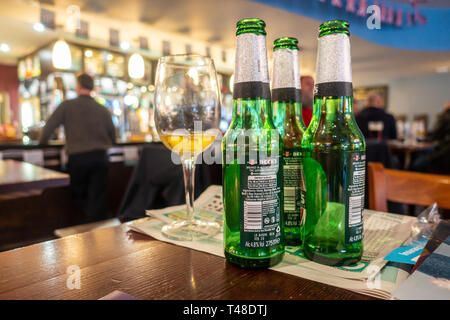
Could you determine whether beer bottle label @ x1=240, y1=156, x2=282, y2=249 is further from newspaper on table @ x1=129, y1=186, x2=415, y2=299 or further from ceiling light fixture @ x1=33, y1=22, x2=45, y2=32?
ceiling light fixture @ x1=33, y1=22, x2=45, y2=32

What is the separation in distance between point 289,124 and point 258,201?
17 cm

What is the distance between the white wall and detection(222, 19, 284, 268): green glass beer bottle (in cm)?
1018

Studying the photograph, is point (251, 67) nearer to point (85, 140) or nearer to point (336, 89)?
point (336, 89)

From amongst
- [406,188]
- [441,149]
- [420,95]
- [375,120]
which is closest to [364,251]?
[406,188]

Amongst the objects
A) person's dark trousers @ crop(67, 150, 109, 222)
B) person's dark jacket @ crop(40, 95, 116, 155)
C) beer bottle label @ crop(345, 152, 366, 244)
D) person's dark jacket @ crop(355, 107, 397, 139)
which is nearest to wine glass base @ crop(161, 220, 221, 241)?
beer bottle label @ crop(345, 152, 366, 244)

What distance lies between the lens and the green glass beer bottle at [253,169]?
0.39 metres

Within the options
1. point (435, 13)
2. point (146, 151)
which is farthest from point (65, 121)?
point (435, 13)

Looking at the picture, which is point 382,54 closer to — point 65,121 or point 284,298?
point 65,121

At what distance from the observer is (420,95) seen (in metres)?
9.21

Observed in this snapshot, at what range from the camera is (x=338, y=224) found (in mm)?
399

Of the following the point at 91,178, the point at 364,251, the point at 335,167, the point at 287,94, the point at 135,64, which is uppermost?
the point at 135,64

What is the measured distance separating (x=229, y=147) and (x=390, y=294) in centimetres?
23

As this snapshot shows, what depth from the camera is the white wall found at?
885 cm
